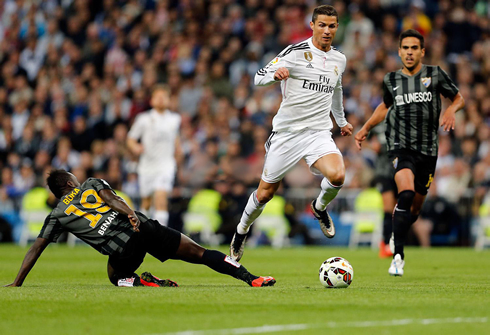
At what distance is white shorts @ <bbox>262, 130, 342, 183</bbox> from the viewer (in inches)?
356

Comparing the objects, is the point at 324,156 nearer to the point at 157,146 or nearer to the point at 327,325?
the point at 327,325

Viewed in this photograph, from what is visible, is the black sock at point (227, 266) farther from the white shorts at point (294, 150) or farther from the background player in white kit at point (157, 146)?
the background player in white kit at point (157, 146)

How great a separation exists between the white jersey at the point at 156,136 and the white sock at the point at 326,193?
18.1 ft

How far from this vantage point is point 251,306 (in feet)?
20.2

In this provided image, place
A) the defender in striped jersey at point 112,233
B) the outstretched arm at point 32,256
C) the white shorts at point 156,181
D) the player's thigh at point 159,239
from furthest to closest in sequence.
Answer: the white shorts at point 156,181
the player's thigh at point 159,239
the defender in striped jersey at point 112,233
the outstretched arm at point 32,256

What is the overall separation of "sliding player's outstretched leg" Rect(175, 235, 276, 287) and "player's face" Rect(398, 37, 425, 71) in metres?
3.34

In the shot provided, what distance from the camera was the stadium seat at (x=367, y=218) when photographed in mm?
17719

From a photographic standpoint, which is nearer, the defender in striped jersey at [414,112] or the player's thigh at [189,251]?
the player's thigh at [189,251]

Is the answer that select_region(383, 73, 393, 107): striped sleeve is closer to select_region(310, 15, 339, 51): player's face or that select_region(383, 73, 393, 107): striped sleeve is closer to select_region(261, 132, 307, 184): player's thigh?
select_region(310, 15, 339, 51): player's face

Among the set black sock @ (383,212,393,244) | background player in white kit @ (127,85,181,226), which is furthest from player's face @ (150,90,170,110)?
black sock @ (383,212,393,244)

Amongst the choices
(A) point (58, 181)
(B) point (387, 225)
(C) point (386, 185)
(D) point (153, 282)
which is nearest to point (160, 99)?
(C) point (386, 185)

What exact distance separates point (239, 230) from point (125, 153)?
424 inches

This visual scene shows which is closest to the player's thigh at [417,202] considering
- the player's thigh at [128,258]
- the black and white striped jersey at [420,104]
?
the black and white striped jersey at [420,104]

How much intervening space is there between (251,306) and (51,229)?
2498mm
